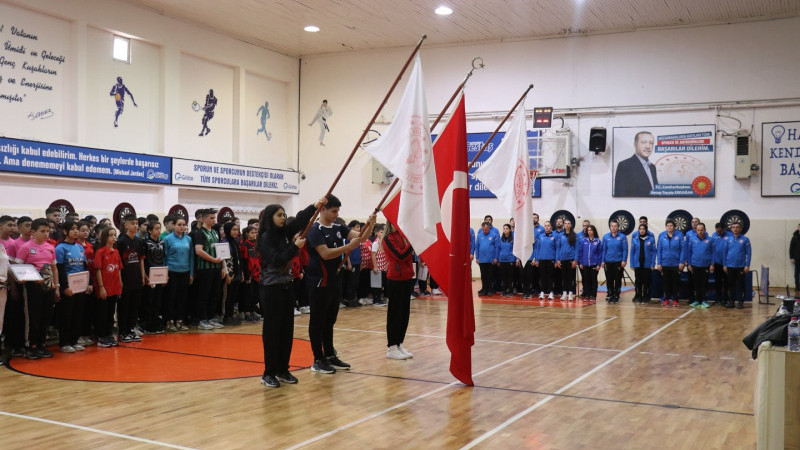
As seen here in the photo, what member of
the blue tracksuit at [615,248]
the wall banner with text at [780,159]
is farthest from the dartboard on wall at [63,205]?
the wall banner with text at [780,159]

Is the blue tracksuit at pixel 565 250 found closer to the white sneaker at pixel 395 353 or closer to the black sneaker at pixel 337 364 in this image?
the white sneaker at pixel 395 353

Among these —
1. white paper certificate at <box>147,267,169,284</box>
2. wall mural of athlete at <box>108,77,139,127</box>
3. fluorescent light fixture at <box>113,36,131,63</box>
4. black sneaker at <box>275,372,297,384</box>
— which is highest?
fluorescent light fixture at <box>113,36,131,63</box>

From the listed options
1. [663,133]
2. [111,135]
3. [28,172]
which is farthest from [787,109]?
[28,172]

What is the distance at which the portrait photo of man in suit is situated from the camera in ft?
59.7

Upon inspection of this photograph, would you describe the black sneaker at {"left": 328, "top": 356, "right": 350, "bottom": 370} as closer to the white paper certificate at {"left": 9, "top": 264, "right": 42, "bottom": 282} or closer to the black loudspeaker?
the white paper certificate at {"left": 9, "top": 264, "right": 42, "bottom": 282}

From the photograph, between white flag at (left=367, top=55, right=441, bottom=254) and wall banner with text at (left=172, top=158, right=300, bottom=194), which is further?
wall banner with text at (left=172, top=158, right=300, bottom=194)

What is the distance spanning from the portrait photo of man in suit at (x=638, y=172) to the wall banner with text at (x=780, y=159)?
8.30 ft

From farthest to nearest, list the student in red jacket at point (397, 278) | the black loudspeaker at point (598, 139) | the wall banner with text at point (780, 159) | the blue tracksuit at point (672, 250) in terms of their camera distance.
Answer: the black loudspeaker at point (598, 139) < the wall banner with text at point (780, 159) < the blue tracksuit at point (672, 250) < the student in red jacket at point (397, 278)

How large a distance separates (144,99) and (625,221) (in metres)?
12.4

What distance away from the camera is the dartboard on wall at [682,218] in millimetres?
17312

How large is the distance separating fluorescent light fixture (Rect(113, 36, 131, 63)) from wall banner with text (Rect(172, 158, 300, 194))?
2.63m

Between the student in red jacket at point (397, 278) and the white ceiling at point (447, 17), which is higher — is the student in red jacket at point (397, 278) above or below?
below

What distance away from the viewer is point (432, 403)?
5.97 meters

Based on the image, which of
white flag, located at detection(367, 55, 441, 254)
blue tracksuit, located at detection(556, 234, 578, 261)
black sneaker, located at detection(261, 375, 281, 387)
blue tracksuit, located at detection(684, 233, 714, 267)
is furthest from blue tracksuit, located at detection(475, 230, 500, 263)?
black sneaker, located at detection(261, 375, 281, 387)
